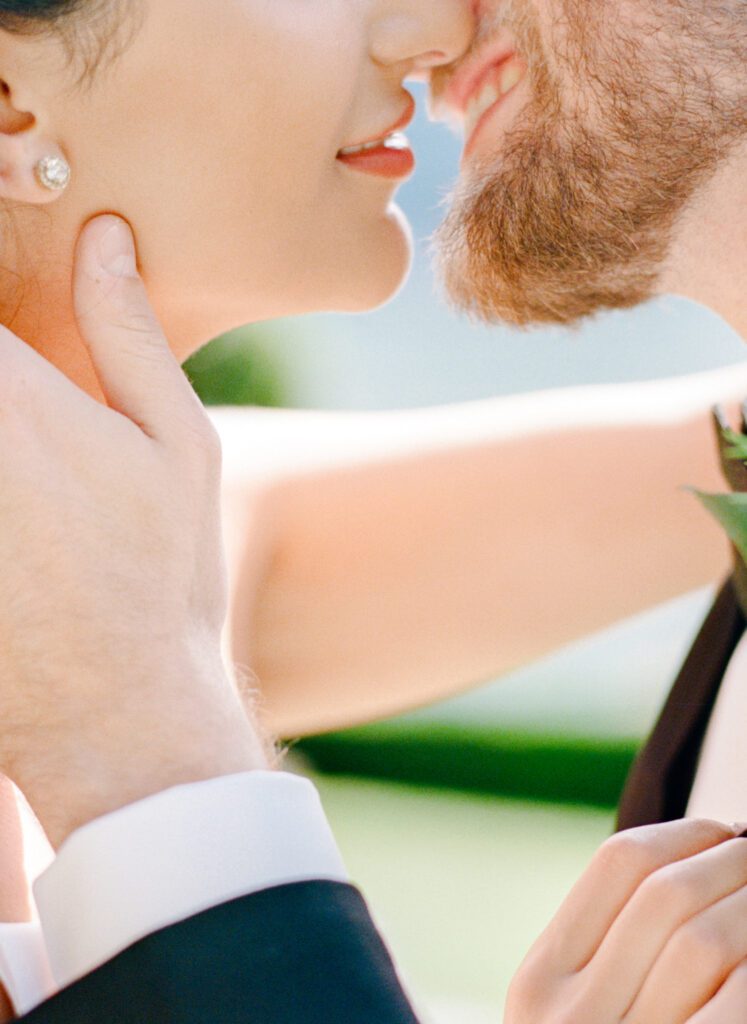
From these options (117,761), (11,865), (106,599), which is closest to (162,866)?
(117,761)

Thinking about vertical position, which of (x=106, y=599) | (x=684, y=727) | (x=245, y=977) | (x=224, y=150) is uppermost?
(x=224, y=150)

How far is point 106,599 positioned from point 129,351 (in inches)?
9.8

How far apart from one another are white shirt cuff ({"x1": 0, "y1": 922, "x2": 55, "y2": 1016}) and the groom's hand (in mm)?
85

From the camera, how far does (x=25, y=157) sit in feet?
3.42

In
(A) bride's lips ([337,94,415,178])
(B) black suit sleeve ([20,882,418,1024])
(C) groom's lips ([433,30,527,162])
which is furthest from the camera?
(C) groom's lips ([433,30,527,162])

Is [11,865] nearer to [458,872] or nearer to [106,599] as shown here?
[106,599]

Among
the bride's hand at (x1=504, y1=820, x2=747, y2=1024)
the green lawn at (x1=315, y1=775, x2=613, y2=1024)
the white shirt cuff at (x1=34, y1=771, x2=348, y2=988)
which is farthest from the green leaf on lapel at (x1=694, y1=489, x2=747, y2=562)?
the green lawn at (x1=315, y1=775, x2=613, y2=1024)

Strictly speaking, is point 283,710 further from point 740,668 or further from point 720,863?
point 720,863

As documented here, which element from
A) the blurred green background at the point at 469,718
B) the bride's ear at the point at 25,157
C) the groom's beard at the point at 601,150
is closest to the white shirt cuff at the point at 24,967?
the bride's ear at the point at 25,157

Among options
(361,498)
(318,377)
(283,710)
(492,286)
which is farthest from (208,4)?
(318,377)

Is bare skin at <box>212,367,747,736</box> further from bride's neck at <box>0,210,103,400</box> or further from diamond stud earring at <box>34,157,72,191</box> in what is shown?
diamond stud earring at <box>34,157,72,191</box>

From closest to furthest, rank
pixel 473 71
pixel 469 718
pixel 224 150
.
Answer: pixel 224 150, pixel 473 71, pixel 469 718

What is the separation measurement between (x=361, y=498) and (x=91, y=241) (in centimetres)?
68

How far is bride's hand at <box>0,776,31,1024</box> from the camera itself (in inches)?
36.8
